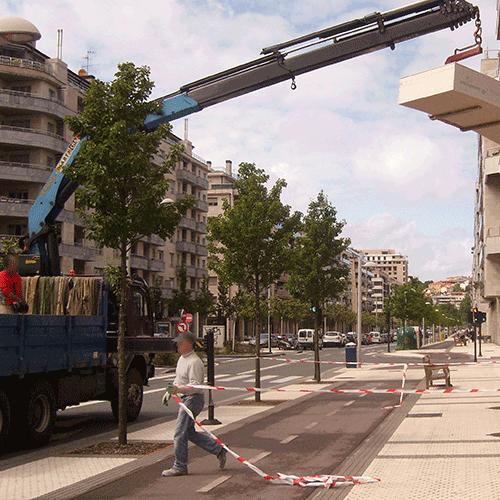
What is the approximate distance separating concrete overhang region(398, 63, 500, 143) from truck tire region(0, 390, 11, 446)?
21.6 feet

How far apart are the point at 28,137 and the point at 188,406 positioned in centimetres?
4367

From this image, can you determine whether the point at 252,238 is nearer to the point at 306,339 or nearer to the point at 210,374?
the point at 210,374

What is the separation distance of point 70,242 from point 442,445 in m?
44.8

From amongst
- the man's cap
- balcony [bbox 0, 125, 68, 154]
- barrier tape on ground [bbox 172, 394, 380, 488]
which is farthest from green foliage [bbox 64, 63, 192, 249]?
balcony [bbox 0, 125, 68, 154]

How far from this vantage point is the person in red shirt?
1133cm

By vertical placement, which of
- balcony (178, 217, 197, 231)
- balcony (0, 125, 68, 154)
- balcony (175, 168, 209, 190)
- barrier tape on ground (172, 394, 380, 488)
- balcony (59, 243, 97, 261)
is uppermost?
balcony (175, 168, 209, 190)

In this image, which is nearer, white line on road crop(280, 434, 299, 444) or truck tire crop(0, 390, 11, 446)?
truck tire crop(0, 390, 11, 446)

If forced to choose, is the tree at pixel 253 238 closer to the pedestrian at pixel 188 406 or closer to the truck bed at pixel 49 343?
the truck bed at pixel 49 343

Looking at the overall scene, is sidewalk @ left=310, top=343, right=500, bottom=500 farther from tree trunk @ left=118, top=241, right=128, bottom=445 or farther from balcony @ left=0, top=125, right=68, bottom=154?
balcony @ left=0, top=125, right=68, bottom=154

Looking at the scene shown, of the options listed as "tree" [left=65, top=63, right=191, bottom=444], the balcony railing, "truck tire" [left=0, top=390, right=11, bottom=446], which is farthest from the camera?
the balcony railing

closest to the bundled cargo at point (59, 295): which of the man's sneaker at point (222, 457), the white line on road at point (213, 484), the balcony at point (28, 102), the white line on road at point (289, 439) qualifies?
the white line on road at point (289, 439)

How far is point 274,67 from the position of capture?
53.4 feet

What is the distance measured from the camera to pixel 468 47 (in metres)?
11.0

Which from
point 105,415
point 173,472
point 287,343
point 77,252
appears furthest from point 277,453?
point 287,343
